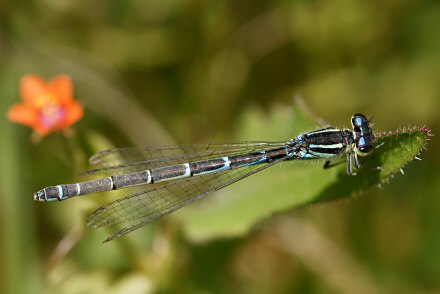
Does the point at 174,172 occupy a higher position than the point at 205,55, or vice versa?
the point at 205,55

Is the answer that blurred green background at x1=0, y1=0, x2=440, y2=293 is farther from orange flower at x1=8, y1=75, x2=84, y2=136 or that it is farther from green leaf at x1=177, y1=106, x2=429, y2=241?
orange flower at x1=8, y1=75, x2=84, y2=136

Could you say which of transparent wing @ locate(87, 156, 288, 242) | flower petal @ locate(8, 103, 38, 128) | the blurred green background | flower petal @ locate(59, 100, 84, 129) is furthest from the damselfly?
the blurred green background

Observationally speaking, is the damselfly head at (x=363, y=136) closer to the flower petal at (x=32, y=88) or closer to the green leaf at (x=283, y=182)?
the green leaf at (x=283, y=182)

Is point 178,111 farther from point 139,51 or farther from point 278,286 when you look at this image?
point 278,286

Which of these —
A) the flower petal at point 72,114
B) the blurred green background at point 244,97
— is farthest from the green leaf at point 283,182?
the flower petal at point 72,114

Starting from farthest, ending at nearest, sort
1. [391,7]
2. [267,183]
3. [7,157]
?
[391,7], [7,157], [267,183]

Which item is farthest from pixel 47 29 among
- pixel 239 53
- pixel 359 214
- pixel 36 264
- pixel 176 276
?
pixel 359 214

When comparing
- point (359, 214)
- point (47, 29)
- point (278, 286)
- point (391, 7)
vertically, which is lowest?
point (278, 286)

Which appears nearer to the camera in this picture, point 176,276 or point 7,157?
point 176,276
